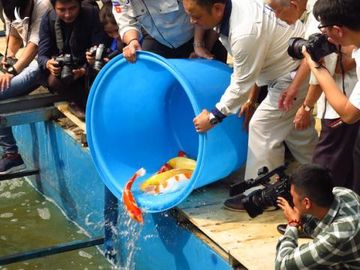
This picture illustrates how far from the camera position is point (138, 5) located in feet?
14.5

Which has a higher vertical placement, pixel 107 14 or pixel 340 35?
pixel 340 35

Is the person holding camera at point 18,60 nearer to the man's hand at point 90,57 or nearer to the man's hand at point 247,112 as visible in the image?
the man's hand at point 90,57

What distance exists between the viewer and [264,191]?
3543 mm

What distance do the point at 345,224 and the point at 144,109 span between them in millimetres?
2102

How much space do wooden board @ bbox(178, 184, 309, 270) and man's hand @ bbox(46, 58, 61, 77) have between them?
139 centimetres

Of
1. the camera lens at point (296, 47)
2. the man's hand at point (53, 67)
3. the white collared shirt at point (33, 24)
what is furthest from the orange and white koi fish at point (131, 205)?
the white collared shirt at point (33, 24)

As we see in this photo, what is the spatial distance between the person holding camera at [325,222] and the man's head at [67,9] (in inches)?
98.8

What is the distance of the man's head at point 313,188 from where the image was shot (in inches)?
120

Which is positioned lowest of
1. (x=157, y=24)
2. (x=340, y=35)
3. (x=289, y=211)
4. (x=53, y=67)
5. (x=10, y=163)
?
(x=10, y=163)

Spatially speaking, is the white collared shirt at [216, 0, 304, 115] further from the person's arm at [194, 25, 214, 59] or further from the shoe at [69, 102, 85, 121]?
the shoe at [69, 102, 85, 121]

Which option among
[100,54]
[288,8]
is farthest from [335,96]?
[100,54]

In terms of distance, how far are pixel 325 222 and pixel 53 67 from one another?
8.88 feet

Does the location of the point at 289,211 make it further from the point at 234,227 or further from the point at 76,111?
the point at 76,111

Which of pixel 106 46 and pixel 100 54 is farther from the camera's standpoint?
pixel 106 46
